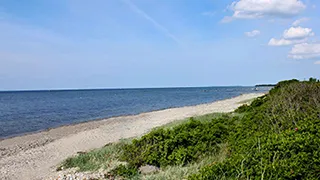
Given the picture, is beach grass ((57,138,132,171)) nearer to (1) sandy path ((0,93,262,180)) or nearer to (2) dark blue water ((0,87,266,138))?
(1) sandy path ((0,93,262,180))

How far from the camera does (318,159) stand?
4930 millimetres

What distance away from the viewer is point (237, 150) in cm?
658

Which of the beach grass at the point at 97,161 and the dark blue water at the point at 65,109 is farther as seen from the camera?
the dark blue water at the point at 65,109

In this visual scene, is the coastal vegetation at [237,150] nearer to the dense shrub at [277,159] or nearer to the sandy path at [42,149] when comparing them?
the dense shrub at [277,159]

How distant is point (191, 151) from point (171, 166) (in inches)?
30.8

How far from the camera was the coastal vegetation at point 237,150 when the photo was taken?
4.99m

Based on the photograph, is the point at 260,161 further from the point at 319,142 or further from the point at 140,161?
the point at 140,161

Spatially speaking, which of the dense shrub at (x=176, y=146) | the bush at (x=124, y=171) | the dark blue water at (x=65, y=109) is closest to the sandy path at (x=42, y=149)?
the bush at (x=124, y=171)

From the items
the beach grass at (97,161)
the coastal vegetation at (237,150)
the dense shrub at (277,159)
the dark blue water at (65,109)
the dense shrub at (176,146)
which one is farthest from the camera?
the dark blue water at (65,109)

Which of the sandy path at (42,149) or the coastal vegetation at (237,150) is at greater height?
the coastal vegetation at (237,150)

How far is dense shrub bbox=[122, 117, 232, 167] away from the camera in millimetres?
7711

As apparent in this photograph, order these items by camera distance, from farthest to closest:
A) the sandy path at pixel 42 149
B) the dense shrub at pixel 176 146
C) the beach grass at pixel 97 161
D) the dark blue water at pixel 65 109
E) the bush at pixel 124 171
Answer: the dark blue water at pixel 65 109 < the sandy path at pixel 42 149 < the beach grass at pixel 97 161 < the dense shrub at pixel 176 146 < the bush at pixel 124 171

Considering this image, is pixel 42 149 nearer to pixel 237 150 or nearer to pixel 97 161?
pixel 97 161

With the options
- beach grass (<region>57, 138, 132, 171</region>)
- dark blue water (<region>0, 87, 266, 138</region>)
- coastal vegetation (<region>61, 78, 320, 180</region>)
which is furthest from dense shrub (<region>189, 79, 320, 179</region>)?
dark blue water (<region>0, 87, 266, 138</region>)
